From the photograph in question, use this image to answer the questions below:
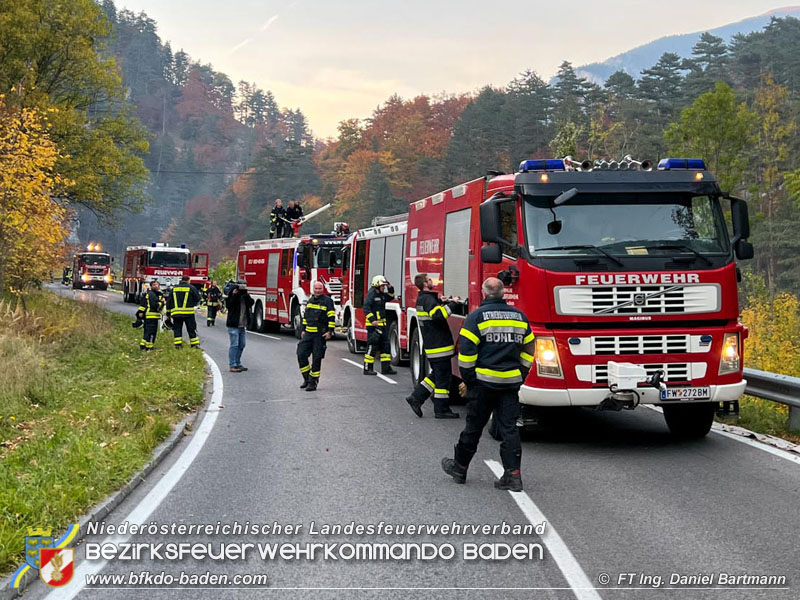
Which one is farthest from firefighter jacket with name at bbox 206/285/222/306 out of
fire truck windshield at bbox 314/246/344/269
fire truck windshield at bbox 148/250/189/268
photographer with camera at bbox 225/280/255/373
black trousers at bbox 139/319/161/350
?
photographer with camera at bbox 225/280/255/373

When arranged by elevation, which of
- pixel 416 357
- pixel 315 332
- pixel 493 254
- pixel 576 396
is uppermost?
pixel 493 254

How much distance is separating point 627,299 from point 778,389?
8.58 feet

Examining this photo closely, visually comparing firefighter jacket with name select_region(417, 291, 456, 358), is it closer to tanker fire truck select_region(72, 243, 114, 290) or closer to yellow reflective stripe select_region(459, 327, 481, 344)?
yellow reflective stripe select_region(459, 327, 481, 344)

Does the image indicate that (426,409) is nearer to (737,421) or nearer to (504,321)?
(737,421)

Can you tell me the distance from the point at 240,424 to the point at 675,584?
6.69m

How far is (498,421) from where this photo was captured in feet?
23.0

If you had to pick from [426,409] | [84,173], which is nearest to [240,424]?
[426,409]

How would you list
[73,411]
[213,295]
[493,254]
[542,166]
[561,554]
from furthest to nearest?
1. [213,295]
2. [73,411]
3. [542,166]
4. [493,254]
5. [561,554]

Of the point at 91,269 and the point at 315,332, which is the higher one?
the point at 91,269

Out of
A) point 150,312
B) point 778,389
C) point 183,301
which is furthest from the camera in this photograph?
point 150,312

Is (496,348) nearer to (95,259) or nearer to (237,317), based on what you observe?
(237,317)

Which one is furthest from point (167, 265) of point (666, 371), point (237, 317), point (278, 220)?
point (666, 371)

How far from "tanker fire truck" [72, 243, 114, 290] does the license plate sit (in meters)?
52.2

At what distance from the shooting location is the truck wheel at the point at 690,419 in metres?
8.94
